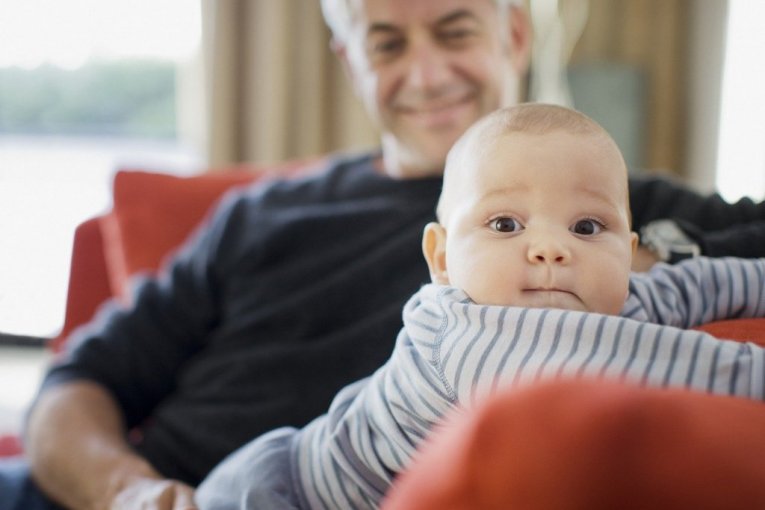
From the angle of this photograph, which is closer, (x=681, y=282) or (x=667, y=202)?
(x=681, y=282)

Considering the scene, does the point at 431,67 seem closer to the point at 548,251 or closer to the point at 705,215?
the point at 705,215

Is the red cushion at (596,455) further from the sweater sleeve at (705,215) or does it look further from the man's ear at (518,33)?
the man's ear at (518,33)

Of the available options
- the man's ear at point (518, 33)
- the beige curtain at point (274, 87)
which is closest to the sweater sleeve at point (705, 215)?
the man's ear at point (518, 33)

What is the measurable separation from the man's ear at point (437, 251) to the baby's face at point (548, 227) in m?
0.08

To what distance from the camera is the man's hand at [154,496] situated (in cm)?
95

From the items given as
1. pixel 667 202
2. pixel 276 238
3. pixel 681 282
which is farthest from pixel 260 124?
pixel 681 282

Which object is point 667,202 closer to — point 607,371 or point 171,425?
point 607,371

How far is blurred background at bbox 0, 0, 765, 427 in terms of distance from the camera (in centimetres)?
274

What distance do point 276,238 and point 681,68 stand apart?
86.8 inches

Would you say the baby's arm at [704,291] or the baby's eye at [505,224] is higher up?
the baby's eye at [505,224]

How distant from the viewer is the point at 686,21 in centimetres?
295

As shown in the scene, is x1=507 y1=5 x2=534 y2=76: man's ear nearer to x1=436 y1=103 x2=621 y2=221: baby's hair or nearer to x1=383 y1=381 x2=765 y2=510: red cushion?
x1=436 y1=103 x2=621 y2=221: baby's hair

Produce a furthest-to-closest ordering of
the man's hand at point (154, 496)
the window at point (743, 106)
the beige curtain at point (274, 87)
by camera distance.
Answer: the beige curtain at point (274, 87), the window at point (743, 106), the man's hand at point (154, 496)

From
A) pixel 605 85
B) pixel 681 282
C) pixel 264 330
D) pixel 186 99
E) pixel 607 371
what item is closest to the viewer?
pixel 607 371
